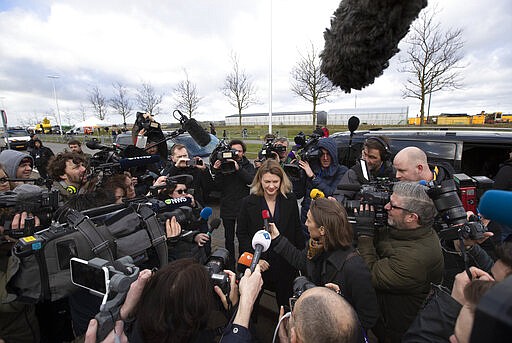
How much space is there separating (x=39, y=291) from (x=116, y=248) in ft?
1.30

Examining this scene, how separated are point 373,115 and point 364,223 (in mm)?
46090

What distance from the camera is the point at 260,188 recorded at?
109 inches

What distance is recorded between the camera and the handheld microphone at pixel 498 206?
30.8 inches

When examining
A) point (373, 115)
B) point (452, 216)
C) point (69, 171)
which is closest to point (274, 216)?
point (452, 216)

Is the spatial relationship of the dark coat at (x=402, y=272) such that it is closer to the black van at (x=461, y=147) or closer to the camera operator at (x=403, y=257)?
the camera operator at (x=403, y=257)

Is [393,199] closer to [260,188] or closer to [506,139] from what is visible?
[260,188]

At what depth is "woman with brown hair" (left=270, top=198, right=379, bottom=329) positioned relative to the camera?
5.24 ft

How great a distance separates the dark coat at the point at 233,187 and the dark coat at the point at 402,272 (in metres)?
1.86

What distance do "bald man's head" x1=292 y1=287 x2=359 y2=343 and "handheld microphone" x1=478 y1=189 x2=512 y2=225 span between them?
2.05ft

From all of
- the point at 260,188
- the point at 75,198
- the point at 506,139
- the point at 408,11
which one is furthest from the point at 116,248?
the point at 506,139

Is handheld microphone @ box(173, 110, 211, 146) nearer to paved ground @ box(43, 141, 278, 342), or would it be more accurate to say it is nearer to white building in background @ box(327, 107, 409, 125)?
paved ground @ box(43, 141, 278, 342)

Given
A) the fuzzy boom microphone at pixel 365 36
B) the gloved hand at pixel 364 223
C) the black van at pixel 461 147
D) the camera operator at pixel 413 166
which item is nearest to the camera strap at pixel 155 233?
the gloved hand at pixel 364 223

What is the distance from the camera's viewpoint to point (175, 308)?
45.6 inches

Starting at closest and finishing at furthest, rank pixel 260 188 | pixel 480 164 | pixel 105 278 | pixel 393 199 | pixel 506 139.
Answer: pixel 105 278 < pixel 393 199 < pixel 260 188 < pixel 506 139 < pixel 480 164
